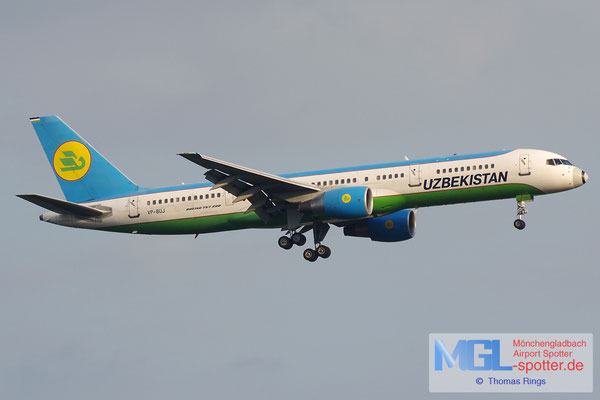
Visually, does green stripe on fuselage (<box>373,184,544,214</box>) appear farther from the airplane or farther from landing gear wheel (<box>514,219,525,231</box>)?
landing gear wheel (<box>514,219,525,231</box>)

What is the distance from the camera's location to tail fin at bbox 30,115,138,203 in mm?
62000

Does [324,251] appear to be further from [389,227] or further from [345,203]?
[345,203]

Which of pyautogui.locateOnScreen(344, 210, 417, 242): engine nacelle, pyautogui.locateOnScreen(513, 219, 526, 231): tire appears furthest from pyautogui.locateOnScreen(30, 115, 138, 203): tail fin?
pyautogui.locateOnScreen(513, 219, 526, 231): tire

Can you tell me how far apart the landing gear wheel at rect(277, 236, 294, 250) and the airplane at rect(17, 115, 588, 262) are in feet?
0.21

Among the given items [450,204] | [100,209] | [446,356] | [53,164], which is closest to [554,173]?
[450,204]

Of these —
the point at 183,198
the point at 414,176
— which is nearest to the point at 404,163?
the point at 414,176

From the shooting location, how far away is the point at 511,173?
5434 centimetres

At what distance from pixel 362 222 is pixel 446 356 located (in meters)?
11.7

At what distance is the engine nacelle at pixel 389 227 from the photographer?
60.2 metres

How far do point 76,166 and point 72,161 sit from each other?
47 centimetres

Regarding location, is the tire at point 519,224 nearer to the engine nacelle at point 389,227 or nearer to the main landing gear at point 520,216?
the main landing gear at point 520,216

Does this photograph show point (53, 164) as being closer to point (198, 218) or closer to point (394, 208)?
point (198, 218)

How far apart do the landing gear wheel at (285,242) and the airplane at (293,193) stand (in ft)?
0.21

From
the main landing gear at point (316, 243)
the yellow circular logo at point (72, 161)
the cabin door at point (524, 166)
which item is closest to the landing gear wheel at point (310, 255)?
the main landing gear at point (316, 243)
